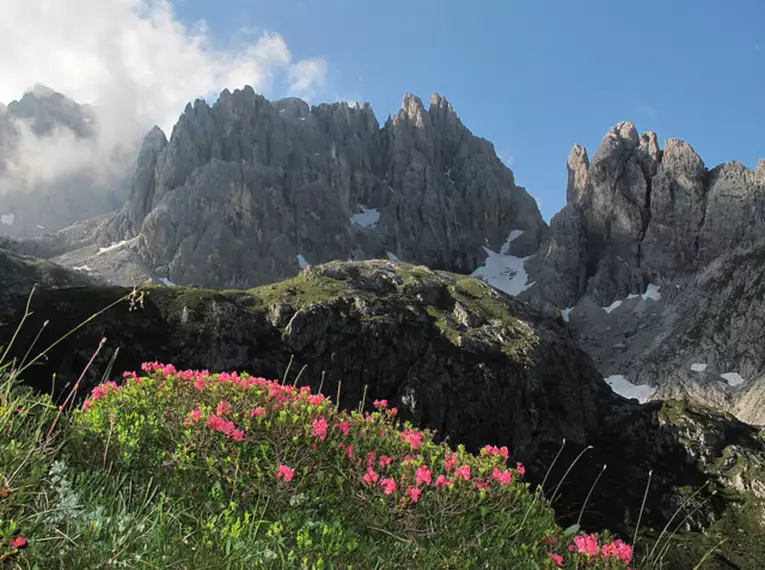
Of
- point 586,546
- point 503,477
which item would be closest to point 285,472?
point 503,477

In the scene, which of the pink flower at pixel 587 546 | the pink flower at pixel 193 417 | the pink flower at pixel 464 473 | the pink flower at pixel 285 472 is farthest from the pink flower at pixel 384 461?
the pink flower at pixel 587 546

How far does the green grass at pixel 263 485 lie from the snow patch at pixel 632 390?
19714 cm

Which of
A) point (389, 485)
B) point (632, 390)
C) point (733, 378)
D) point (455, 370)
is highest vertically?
point (733, 378)

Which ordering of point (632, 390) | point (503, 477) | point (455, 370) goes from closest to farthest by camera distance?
point (503, 477) < point (455, 370) < point (632, 390)

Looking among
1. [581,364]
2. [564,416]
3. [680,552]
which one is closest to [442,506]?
[680,552]

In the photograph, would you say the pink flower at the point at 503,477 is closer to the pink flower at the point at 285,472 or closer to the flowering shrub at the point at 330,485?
the flowering shrub at the point at 330,485

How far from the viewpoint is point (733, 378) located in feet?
582

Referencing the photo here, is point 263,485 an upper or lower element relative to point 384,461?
lower

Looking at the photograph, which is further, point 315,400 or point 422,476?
point 315,400

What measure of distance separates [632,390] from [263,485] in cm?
20805

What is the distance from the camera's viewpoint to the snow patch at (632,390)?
18512cm

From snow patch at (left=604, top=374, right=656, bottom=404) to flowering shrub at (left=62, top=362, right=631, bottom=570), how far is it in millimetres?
196909

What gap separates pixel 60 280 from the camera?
15738 cm

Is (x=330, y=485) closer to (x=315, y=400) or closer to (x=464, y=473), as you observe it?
(x=315, y=400)
